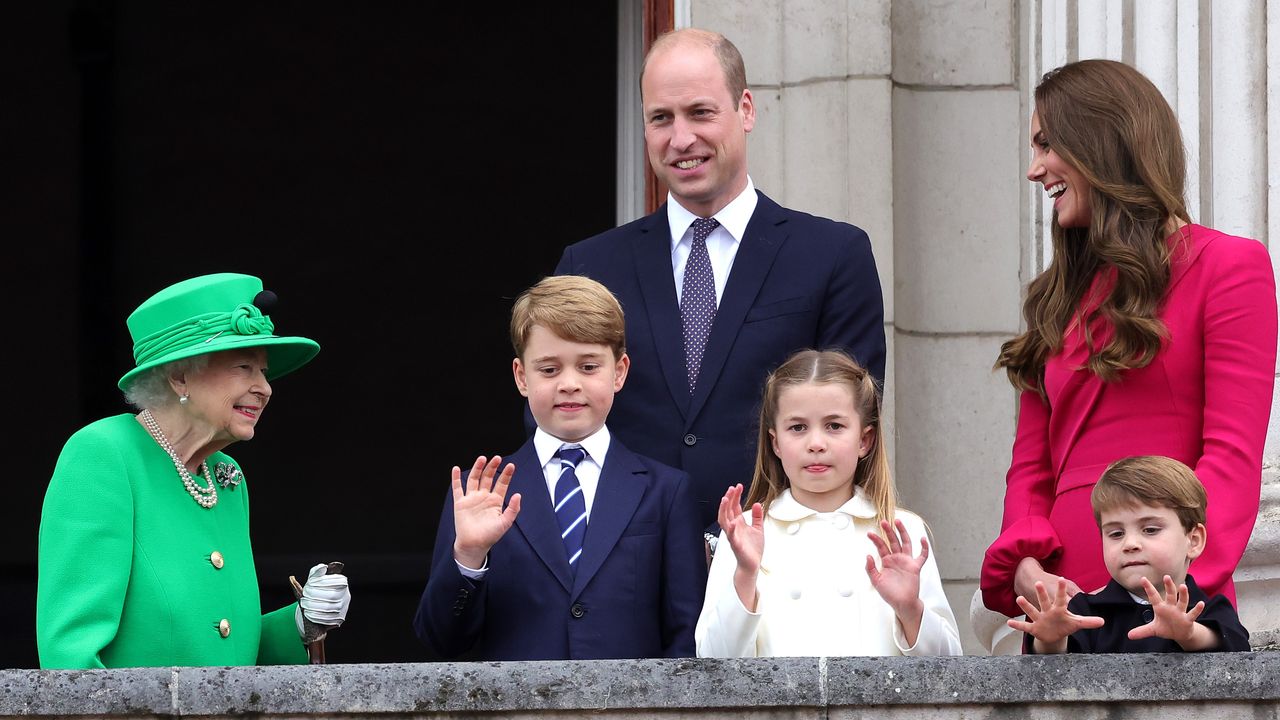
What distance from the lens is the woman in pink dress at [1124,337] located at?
3.53 meters

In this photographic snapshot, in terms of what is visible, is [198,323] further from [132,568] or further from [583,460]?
[583,460]

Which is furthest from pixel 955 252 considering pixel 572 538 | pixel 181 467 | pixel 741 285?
pixel 181 467

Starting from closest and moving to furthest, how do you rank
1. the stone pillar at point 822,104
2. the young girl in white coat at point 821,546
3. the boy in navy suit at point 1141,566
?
the boy in navy suit at point 1141,566, the young girl in white coat at point 821,546, the stone pillar at point 822,104

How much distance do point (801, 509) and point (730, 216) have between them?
91cm

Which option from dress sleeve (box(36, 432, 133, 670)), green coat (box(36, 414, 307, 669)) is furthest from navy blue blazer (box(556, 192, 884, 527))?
dress sleeve (box(36, 432, 133, 670))

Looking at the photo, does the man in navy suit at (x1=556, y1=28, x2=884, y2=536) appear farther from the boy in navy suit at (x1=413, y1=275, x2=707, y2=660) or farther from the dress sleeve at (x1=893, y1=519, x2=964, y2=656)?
the dress sleeve at (x1=893, y1=519, x2=964, y2=656)

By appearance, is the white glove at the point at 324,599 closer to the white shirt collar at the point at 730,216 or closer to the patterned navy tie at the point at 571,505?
the patterned navy tie at the point at 571,505

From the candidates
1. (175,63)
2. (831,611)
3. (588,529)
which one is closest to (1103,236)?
(831,611)

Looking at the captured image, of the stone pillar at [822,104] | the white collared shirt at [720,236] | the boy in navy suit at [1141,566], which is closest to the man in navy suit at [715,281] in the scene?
the white collared shirt at [720,236]

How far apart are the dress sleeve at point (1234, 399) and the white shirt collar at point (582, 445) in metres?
1.17

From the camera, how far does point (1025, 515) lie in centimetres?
374

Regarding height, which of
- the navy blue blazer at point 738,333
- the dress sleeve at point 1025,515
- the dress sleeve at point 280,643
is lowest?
the dress sleeve at point 280,643

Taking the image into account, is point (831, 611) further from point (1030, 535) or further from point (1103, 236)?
point (1103, 236)

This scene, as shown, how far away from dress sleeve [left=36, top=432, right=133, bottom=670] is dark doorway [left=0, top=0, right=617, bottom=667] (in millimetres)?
10433
